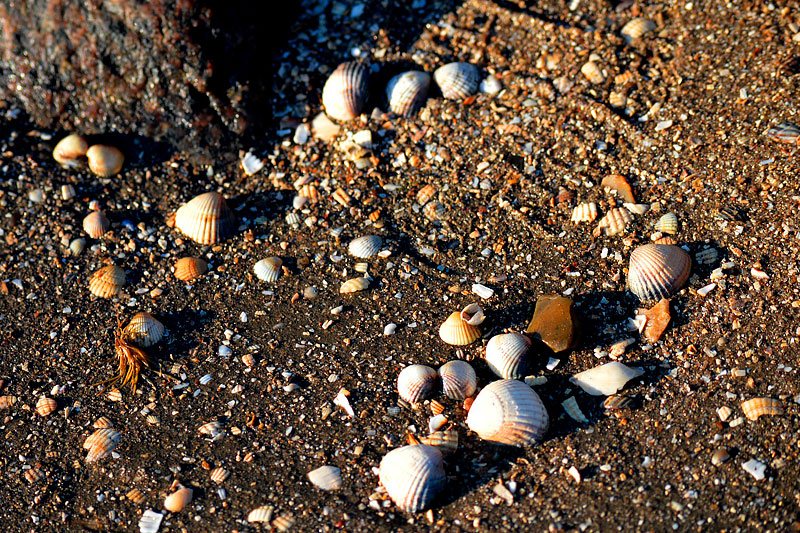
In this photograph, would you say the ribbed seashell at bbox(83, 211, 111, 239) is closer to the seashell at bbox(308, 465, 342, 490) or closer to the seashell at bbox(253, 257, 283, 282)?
the seashell at bbox(253, 257, 283, 282)

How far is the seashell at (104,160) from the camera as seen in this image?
3793mm

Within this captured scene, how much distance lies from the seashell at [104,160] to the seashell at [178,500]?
79.0 inches

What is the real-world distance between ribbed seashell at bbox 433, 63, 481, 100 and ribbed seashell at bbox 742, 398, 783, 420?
2.12 metres

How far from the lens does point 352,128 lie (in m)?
3.81

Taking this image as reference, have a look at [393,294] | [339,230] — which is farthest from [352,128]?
[393,294]

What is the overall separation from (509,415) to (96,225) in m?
2.34

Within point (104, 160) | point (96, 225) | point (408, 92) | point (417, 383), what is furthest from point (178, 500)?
point (408, 92)

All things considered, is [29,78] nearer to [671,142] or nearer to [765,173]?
[671,142]

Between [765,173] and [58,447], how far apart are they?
331 cm

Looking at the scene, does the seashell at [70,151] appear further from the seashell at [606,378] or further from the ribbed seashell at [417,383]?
the seashell at [606,378]

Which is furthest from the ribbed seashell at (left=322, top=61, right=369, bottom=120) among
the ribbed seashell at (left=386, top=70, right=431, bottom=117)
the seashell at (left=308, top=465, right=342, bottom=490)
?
the seashell at (left=308, top=465, right=342, bottom=490)

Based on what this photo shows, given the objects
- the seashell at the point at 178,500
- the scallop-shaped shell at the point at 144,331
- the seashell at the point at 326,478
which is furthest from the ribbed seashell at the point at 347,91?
the seashell at the point at 178,500

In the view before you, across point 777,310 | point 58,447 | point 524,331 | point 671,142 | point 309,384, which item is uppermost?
point 671,142

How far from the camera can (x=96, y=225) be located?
3.55m
